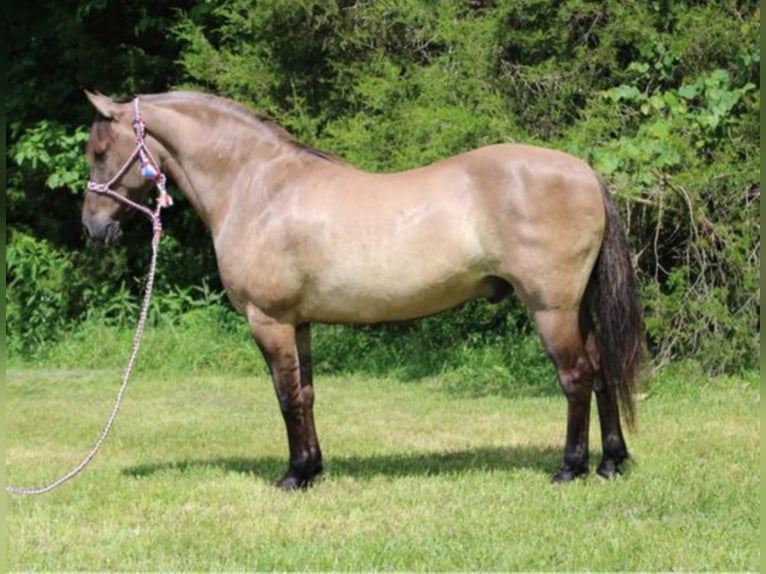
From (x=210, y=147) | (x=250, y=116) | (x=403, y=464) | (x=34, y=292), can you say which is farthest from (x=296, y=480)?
(x=34, y=292)

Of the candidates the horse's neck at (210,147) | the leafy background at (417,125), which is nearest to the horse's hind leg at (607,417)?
the horse's neck at (210,147)

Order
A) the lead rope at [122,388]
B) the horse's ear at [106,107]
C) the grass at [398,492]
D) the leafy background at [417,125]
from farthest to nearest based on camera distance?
the leafy background at [417,125]
the horse's ear at [106,107]
the lead rope at [122,388]
the grass at [398,492]

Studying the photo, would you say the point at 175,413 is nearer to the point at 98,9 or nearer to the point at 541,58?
the point at 541,58

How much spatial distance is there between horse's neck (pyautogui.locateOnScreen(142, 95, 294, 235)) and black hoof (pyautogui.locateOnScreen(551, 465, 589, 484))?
83.2 inches

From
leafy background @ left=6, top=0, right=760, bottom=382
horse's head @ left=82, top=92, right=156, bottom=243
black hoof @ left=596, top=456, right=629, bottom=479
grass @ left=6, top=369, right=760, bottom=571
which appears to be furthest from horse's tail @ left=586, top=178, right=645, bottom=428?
leafy background @ left=6, top=0, right=760, bottom=382

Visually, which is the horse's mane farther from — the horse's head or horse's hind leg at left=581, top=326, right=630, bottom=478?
horse's hind leg at left=581, top=326, right=630, bottom=478

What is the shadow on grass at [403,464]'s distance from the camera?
19.7 ft

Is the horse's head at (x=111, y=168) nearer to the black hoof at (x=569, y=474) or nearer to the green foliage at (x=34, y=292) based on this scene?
the black hoof at (x=569, y=474)

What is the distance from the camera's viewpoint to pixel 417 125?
946 cm

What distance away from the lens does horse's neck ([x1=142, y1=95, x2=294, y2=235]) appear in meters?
5.80

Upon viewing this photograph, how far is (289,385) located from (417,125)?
4.30 meters

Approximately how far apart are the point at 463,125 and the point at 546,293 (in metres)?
3.92

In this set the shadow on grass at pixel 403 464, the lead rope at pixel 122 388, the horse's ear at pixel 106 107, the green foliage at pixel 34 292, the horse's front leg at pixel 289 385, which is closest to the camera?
the lead rope at pixel 122 388

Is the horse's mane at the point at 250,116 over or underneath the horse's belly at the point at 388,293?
over
